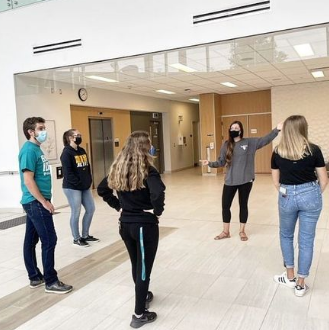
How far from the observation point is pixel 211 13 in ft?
15.2

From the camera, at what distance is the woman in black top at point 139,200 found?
7.89 feet

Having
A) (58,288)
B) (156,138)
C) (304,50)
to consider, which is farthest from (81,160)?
(156,138)

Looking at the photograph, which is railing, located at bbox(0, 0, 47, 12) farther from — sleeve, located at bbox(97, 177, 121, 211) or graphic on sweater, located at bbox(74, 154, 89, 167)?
sleeve, located at bbox(97, 177, 121, 211)

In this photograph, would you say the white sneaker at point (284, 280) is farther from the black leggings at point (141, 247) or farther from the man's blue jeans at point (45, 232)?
the man's blue jeans at point (45, 232)

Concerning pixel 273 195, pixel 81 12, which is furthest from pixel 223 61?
pixel 273 195

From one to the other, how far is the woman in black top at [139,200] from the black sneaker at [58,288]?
2.95 feet

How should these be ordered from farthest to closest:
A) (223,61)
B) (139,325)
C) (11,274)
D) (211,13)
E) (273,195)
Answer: (273,195) < (223,61) < (211,13) < (11,274) < (139,325)

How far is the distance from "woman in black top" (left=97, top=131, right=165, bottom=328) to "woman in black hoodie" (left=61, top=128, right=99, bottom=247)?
6.30 ft

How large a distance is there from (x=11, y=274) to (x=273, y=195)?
548cm

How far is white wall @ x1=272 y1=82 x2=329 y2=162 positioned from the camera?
1017 cm

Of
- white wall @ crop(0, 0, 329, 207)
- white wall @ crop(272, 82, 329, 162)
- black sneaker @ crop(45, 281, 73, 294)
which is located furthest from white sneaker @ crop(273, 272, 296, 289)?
white wall @ crop(272, 82, 329, 162)

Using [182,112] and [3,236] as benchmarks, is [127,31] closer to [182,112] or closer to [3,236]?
[3,236]

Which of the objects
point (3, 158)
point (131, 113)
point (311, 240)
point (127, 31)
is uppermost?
point (127, 31)

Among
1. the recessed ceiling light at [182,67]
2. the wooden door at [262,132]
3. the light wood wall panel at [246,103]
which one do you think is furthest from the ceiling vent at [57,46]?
the wooden door at [262,132]
